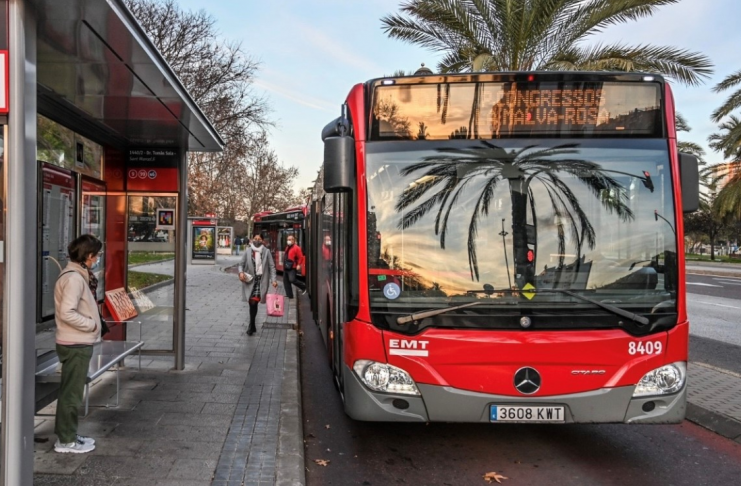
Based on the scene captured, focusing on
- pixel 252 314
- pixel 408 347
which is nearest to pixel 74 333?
pixel 408 347

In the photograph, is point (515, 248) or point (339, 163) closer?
point (515, 248)

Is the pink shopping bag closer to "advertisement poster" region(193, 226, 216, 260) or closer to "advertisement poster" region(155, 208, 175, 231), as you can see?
"advertisement poster" region(155, 208, 175, 231)

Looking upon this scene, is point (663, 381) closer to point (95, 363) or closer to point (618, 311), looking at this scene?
point (618, 311)

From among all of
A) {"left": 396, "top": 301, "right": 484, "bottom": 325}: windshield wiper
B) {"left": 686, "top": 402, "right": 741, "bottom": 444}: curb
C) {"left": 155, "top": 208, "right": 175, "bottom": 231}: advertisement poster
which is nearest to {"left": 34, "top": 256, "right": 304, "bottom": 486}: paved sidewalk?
{"left": 396, "top": 301, "right": 484, "bottom": 325}: windshield wiper

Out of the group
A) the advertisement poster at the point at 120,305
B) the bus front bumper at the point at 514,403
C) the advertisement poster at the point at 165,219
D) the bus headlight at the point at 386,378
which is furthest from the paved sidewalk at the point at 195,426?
the advertisement poster at the point at 165,219

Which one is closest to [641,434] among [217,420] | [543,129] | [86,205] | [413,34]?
[543,129]

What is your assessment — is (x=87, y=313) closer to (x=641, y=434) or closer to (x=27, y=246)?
(x=27, y=246)

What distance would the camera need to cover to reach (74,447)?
14.4 feet

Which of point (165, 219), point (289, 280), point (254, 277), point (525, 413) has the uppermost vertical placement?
point (165, 219)

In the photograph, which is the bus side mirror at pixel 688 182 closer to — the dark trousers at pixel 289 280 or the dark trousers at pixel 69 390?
the dark trousers at pixel 69 390

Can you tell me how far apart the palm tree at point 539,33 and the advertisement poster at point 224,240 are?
34798 mm

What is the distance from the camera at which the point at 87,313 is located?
14.4 feet

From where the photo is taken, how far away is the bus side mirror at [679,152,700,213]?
14.7ft

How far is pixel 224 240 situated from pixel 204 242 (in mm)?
14595
